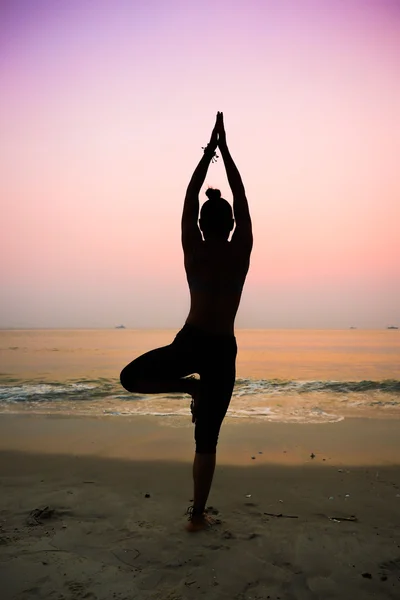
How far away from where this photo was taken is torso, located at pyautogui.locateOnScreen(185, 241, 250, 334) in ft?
10.7

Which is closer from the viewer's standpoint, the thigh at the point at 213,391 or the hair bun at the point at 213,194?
the thigh at the point at 213,391

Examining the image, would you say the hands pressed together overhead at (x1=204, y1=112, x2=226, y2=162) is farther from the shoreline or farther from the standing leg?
the shoreline

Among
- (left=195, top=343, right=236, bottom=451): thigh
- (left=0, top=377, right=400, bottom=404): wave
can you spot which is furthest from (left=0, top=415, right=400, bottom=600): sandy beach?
(left=0, top=377, right=400, bottom=404): wave

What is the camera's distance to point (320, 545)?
10.6 feet

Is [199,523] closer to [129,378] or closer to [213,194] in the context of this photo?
[129,378]

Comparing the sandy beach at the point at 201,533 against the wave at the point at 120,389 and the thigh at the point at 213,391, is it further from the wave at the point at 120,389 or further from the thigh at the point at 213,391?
the wave at the point at 120,389

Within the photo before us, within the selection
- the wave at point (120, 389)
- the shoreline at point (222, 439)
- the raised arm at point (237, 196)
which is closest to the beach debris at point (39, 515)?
the shoreline at point (222, 439)

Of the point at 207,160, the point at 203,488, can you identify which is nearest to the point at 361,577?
the point at 203,488

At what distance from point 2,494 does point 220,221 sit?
332cm

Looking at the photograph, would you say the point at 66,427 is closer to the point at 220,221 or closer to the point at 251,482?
the point at 251,482

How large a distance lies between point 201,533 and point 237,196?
263 cm

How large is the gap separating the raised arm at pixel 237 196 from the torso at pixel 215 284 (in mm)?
127

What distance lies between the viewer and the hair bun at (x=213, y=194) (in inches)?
137

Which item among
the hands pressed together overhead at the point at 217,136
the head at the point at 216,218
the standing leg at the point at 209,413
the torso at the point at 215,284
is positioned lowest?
the standing leg at the point at 209,413
